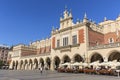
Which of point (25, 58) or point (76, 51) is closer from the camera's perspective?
point (76, 51)

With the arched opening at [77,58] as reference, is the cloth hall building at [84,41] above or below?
above

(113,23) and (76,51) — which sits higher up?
(113,23)

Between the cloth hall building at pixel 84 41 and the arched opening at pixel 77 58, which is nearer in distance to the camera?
the cloth hall building at pixel 84 41

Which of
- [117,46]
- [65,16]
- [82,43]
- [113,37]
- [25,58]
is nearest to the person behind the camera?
[117,46]

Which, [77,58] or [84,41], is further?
[77,58]

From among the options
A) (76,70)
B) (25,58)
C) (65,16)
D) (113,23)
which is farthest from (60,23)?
(25,58)

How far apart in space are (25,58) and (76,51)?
1040 inches

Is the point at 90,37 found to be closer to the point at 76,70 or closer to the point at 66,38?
the point at 66,38

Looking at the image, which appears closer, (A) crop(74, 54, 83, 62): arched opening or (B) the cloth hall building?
(B) the cloth hall building

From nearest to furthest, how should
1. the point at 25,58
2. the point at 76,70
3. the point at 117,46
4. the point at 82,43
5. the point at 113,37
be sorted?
the point at 117,46, the point at 76,70, the point at 82,43, the point at 113,37, the point at 25,58

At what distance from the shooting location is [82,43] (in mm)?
36750

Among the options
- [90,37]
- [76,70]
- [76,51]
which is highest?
[90,37]

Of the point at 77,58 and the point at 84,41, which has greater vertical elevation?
the point at 84,41

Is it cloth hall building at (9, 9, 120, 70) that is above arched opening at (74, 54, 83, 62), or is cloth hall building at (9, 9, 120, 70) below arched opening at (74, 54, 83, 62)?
above
